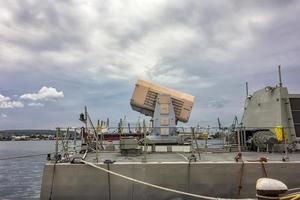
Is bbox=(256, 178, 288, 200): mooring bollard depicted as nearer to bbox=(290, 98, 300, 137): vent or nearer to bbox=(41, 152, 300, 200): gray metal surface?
bbox=(41, 152, 300, 200): gray metal surface

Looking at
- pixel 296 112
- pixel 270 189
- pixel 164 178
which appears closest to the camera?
pixel 270 189

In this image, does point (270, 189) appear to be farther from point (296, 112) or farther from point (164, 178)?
point (296, 112)

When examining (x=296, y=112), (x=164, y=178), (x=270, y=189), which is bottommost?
(x=164, y=178)

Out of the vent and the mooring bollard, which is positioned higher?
the vent

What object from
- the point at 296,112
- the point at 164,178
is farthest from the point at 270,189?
the point at 296,112

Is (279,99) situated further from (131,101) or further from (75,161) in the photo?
(75,161)

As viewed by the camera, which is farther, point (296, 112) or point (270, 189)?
point (296, 112)

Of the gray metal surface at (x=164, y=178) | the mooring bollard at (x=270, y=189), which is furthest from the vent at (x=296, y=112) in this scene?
the mooring bollard at (x=270, y=189)

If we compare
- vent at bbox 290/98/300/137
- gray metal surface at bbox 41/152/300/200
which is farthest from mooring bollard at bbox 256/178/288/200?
vent at bbox 290/98/300/137

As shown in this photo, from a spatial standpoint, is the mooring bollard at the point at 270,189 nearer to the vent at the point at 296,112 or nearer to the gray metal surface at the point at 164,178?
the gray metal surface at the point at 164,178

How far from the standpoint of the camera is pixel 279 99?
1638cm

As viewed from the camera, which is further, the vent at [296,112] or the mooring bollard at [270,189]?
the vent at [296,112]

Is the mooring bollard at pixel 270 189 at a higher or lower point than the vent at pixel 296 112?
lower

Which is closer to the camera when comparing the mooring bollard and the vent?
the mooring bollard
